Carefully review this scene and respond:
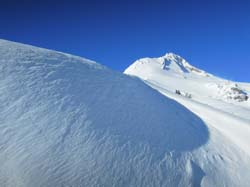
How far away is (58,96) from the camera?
6.14m

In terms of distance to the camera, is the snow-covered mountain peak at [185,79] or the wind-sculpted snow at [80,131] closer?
the wind-sculpted snow at [80,131]

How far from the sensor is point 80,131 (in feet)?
17.4

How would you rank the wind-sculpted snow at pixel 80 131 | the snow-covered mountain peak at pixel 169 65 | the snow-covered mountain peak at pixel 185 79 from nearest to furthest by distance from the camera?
the wind-sculpted snow at pixel 80 131 → the snow-covered mountain peak at pixel 185 79 → the snow-covered mountain peak at pixel 169 65

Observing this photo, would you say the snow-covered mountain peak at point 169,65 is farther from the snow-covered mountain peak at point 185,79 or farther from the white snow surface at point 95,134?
the white snow surface at point 95,134

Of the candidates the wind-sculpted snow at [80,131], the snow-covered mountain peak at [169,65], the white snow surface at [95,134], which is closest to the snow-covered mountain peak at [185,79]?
the snow-covered mountain peak at [169,65]

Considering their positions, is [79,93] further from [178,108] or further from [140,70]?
[140,70]

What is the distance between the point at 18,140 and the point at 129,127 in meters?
2.71

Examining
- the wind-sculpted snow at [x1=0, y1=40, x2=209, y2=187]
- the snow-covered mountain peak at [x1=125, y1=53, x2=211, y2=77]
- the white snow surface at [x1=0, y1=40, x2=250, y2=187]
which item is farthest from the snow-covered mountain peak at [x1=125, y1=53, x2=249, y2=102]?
the wind-sculpted snow at [x1=0, y1=40, x2=209, y2=187]

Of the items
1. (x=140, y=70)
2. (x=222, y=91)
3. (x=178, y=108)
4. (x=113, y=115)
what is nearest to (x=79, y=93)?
(x=113, y=115)

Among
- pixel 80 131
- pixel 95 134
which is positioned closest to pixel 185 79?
pixel 95 134

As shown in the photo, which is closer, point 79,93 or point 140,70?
point 79,93

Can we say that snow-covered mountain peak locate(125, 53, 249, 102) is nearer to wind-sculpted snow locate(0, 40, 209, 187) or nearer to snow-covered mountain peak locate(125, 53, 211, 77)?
snow-covered mountain peak locate(125, 53, 211, 77)

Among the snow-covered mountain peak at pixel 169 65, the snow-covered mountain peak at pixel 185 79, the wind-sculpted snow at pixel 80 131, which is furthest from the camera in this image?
the snow-covered mountain peak at pixel 169 65

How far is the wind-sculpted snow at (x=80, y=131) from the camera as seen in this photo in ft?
14.5
